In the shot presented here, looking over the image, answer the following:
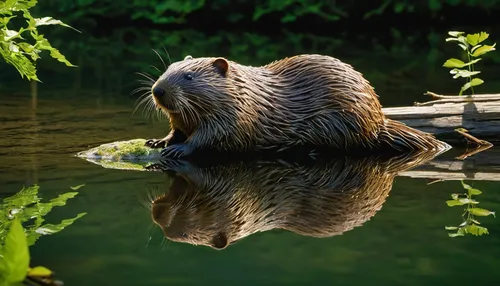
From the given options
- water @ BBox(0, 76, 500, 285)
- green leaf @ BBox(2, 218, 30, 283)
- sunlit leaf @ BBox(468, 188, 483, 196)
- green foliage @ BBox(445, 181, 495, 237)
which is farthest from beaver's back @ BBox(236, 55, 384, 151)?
green leaf @ BBox(2, 218, 30, 283)

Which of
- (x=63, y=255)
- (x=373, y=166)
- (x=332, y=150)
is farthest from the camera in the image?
(x=332, y=150)

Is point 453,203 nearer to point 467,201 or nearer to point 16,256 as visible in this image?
point 467,201

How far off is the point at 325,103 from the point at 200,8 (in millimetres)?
13893

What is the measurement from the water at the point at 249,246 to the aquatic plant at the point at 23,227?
7 centimetres

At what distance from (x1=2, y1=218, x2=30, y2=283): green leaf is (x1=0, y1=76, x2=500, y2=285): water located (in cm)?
154

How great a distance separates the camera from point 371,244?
494cm

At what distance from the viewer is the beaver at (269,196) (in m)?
5.32

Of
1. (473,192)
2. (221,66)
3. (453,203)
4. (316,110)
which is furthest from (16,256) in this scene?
(316,110)

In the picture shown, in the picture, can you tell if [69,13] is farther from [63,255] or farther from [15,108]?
[63,255]

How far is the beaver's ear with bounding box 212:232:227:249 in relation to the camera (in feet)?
16.1

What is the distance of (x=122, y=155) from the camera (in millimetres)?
7316

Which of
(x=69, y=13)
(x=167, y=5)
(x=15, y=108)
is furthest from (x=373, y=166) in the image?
(x=69, y=13)

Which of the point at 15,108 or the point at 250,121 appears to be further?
the point at 15,108

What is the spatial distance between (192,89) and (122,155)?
747 mm
